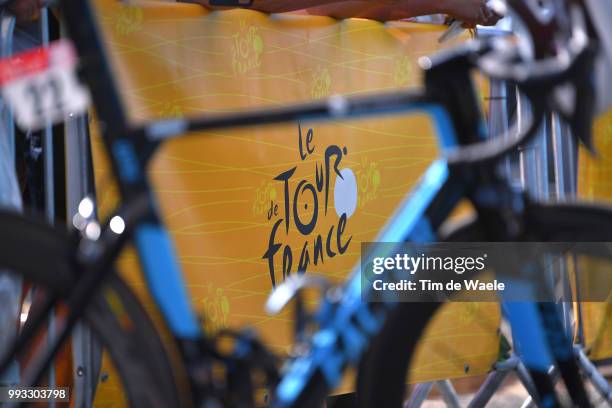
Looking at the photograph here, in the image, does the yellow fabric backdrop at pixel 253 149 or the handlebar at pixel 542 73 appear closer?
the handlebar at pixel 542 73

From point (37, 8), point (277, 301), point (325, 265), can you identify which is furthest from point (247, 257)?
point (277, 301)

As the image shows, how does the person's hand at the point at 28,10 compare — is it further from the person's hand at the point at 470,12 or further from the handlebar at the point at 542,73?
the person's hand at the point at 470,12

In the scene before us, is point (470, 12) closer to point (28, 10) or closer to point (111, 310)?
point (28, 10)

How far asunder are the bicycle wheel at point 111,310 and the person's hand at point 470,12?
2262 millimetres

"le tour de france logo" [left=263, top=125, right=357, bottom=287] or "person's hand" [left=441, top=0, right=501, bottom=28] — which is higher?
"person's hand" [left=441, top=0, right=501, bottom=28]

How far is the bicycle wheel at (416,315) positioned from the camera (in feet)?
5.44

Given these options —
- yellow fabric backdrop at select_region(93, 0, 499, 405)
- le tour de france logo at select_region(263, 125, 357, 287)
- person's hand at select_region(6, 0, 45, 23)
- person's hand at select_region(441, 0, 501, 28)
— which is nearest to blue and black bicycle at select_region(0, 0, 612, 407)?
person's hand at select_region(6, 0, 45, 23)

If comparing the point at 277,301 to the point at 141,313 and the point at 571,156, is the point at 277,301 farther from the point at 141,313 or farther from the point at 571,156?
the point at 571,156

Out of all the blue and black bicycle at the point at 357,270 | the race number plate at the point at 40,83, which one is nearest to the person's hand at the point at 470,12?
the blue and black bicycle at the point at 357,270

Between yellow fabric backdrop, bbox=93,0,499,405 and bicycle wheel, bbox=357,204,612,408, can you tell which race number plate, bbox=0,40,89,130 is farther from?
yellow fabric backdrop, bbox=93,0,499,405

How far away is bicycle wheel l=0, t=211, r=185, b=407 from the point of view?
1.56 metres

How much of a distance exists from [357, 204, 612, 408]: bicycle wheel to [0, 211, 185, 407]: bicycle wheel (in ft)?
1.33

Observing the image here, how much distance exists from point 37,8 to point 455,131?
1.29 meters

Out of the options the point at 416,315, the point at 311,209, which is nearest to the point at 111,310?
the point at 416,315
